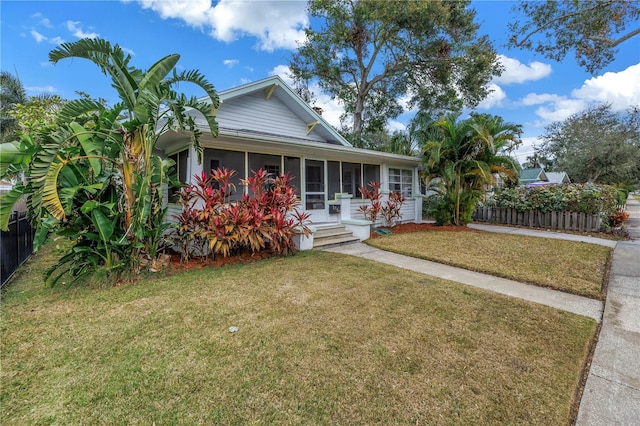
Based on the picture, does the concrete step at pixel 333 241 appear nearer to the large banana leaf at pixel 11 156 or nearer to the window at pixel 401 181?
the window at pixel 401 181

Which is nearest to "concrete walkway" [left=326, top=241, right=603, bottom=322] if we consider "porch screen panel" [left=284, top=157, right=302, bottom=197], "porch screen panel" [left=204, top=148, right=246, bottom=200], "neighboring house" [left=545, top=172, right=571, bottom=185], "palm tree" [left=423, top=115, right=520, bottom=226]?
"porch screen panel" [left=284, top=157, right=302, bottom=197]

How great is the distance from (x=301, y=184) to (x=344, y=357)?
716 centimetres

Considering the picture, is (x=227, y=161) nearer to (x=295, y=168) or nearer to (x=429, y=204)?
(x=295, y=168)

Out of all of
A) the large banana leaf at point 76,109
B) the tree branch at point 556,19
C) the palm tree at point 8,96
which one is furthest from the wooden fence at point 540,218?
the palm tree at point 8,96

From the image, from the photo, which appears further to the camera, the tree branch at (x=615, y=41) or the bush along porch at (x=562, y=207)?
the bush along porch at (x=562, y=207)

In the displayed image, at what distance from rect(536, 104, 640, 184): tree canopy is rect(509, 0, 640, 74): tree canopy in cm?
2185

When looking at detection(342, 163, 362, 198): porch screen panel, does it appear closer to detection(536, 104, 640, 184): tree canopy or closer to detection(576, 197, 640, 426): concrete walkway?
detection(576, 197, 640, 426): concrete walkway

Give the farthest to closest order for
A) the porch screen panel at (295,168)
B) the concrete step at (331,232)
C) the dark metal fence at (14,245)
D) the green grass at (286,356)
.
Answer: the porch screen panel at (295,168) → the concrete step at (331,232) → the dark metal fence at (14,245) → the green grass at (286,356)

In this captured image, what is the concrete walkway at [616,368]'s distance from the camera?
214 centimetres

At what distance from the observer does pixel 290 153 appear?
9.08m

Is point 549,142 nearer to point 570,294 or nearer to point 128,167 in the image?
point 570,294

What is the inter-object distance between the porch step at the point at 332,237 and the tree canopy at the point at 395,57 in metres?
11.2

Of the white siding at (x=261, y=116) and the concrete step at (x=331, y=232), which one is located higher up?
the white siding at (x=261, y=116)

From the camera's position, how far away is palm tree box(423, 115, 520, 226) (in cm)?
998
